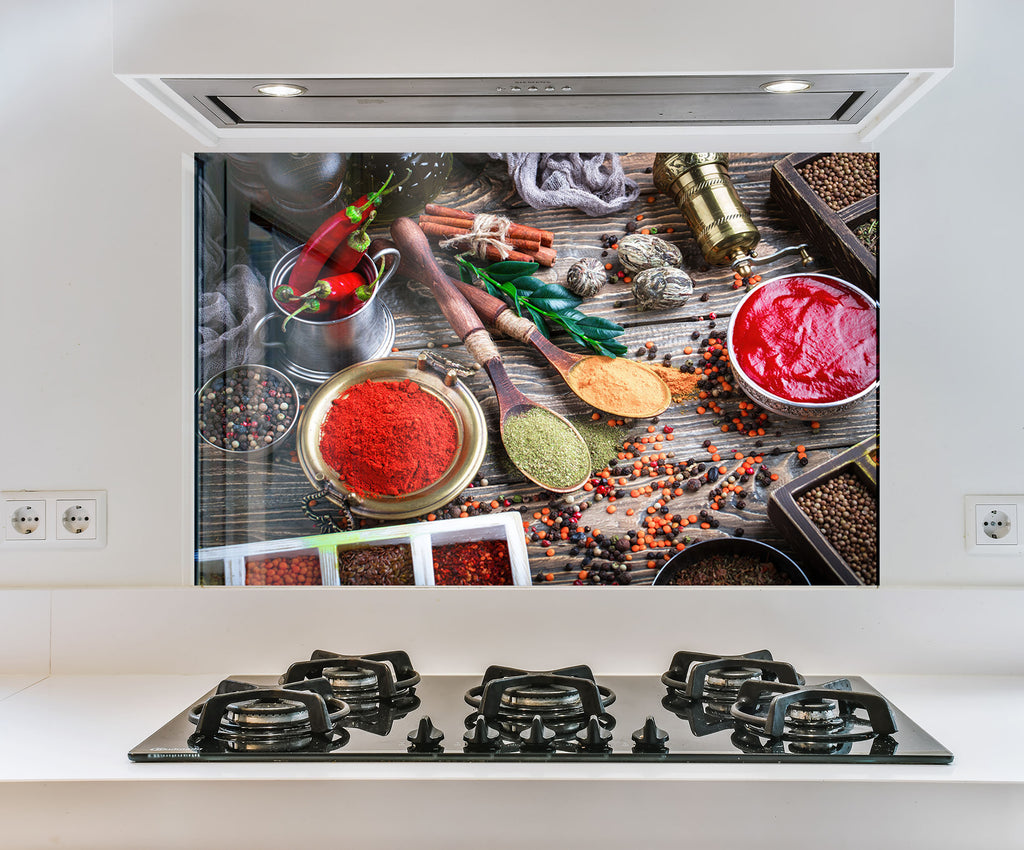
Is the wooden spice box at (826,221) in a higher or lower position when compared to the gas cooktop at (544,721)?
higher

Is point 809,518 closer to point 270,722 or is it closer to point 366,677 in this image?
point 366,677

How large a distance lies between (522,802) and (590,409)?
0.65 metres

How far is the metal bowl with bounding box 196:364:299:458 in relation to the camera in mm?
1285

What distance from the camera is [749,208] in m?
1.28

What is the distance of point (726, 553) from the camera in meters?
1.27

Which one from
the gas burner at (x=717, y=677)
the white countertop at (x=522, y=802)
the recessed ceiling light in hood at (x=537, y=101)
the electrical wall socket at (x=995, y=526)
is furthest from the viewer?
the electrical wall socket at (x=995, y=526)

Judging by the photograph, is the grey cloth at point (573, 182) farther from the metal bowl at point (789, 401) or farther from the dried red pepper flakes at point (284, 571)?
the dried red pepper flakes at point (284, 571)

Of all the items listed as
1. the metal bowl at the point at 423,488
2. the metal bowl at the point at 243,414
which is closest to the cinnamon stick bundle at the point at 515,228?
the metal bowl at the point at 423,488

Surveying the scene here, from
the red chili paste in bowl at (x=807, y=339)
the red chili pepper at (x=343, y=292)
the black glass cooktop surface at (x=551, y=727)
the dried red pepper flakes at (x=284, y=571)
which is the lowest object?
the black glass cooktop surface at (x=551, y=727)

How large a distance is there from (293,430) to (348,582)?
28 centimetres

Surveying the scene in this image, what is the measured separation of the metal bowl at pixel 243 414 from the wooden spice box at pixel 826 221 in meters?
0.90

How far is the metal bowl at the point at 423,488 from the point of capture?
1.28 m

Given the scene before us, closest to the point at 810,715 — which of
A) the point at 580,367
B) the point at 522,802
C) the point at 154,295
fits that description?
the point at 522,802

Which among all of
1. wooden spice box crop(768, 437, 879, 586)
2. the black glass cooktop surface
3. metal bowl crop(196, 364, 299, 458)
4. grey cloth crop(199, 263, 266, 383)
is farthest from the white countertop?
grey cloth crop(199, 263, 266, 383)
